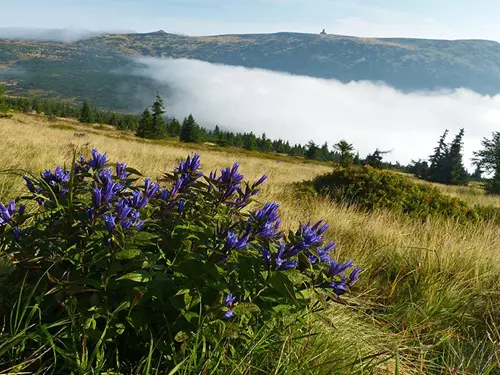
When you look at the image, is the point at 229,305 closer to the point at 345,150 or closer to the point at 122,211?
the point at 122,211

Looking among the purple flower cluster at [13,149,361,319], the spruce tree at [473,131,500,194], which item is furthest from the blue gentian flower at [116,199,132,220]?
the spruce tree at [473,131,500,194]

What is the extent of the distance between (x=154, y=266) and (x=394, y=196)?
25.7 ft

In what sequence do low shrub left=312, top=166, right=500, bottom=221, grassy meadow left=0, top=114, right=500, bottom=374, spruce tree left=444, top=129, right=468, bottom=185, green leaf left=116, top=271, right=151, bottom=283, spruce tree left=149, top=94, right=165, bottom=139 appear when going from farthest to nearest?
spruce tree left=149, top=94, right=165, bottom=139 → spruce tree left=444, top=129, right=468, bottom=185 → low shrub left=312, top=166, right=500, bottom=221 → grassy meadow left=0, top=114, right=500, bottom=374 → green leaf left=116, top=271, right=151, bottom=283

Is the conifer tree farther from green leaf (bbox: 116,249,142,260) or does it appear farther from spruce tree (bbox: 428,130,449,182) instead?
green leaf (bbox: 116,249,142,260)

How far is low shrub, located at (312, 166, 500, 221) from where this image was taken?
830cm

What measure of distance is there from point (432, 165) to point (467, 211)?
60.4 metres

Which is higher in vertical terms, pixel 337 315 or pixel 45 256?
pixel 45 256

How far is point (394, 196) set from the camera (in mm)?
8664

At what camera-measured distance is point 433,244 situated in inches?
189

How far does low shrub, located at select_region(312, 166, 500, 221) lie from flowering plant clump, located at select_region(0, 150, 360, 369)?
6515 mm

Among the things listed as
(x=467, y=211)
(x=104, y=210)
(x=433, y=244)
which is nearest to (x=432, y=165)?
(x=467, y=211)

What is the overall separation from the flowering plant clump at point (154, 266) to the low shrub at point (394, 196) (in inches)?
256

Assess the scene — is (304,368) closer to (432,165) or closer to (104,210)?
(104,210)

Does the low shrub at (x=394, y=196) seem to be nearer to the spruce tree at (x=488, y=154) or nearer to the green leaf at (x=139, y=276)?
the green leaf at (x=139, y=276)
